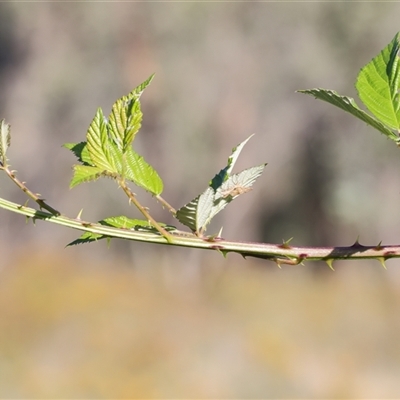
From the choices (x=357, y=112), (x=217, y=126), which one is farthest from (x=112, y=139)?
(x=217, y=126)

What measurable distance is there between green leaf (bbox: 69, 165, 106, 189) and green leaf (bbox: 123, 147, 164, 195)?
0.20ft

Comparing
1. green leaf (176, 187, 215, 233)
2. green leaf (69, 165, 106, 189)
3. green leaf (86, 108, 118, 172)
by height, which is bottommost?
green leaf (176, 187, 215, 233)

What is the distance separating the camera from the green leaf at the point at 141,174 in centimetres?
70

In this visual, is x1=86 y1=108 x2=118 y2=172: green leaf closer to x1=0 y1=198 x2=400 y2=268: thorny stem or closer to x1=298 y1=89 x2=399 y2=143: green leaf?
x1=0 y1=198 x2=400 y2=268: thorny stem

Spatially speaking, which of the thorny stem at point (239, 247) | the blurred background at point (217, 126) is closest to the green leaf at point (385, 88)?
the thorny stem at point (239, 247)

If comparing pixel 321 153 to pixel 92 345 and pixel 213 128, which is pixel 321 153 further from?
pixel 92 345

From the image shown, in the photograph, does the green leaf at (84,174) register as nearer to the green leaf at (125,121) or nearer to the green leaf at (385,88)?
the green leaf at (125,121)

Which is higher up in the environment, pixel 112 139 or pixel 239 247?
pixel 112 139

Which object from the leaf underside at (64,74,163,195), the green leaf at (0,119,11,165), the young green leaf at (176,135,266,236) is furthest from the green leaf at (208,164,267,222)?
the green leaf at (0,119,11,165)

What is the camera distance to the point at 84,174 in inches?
25.1

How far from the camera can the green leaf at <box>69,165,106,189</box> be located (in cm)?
63

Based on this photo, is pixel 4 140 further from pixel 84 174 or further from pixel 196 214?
pixel 196 214

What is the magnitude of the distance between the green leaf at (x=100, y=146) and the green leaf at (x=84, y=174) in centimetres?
1

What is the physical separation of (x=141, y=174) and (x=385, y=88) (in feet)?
0.94
